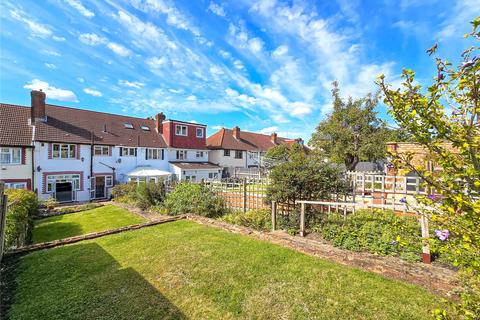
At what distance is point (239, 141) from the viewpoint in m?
38.6

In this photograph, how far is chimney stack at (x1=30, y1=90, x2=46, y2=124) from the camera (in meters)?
18.8

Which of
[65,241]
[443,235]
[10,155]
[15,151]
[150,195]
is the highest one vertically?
[15,151]

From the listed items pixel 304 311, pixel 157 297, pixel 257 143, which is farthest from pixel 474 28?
pixel 257 143

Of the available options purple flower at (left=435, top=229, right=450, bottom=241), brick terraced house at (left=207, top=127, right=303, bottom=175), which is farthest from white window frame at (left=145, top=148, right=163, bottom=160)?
purple flower at (left=435, top=229, right=450, bottom=241)

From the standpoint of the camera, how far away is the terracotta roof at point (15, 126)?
1697 cm

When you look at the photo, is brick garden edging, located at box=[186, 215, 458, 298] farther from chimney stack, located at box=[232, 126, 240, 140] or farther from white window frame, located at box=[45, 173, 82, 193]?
chimney stack, located at box=[232, 126, 240, 140]

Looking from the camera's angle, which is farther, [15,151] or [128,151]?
[128,151]

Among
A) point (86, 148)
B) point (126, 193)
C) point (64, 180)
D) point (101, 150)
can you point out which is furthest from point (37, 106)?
point (126, 193)

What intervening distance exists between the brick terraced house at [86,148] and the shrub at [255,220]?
9.09 meters

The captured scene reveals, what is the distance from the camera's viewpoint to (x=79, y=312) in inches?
135

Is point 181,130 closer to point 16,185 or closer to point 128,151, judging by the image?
point 128,151

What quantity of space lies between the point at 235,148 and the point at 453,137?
34.1 meters

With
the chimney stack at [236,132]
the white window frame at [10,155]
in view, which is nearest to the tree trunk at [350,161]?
the chimney stack at [236,132]

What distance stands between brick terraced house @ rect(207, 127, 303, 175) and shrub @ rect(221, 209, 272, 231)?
75.3 feet
